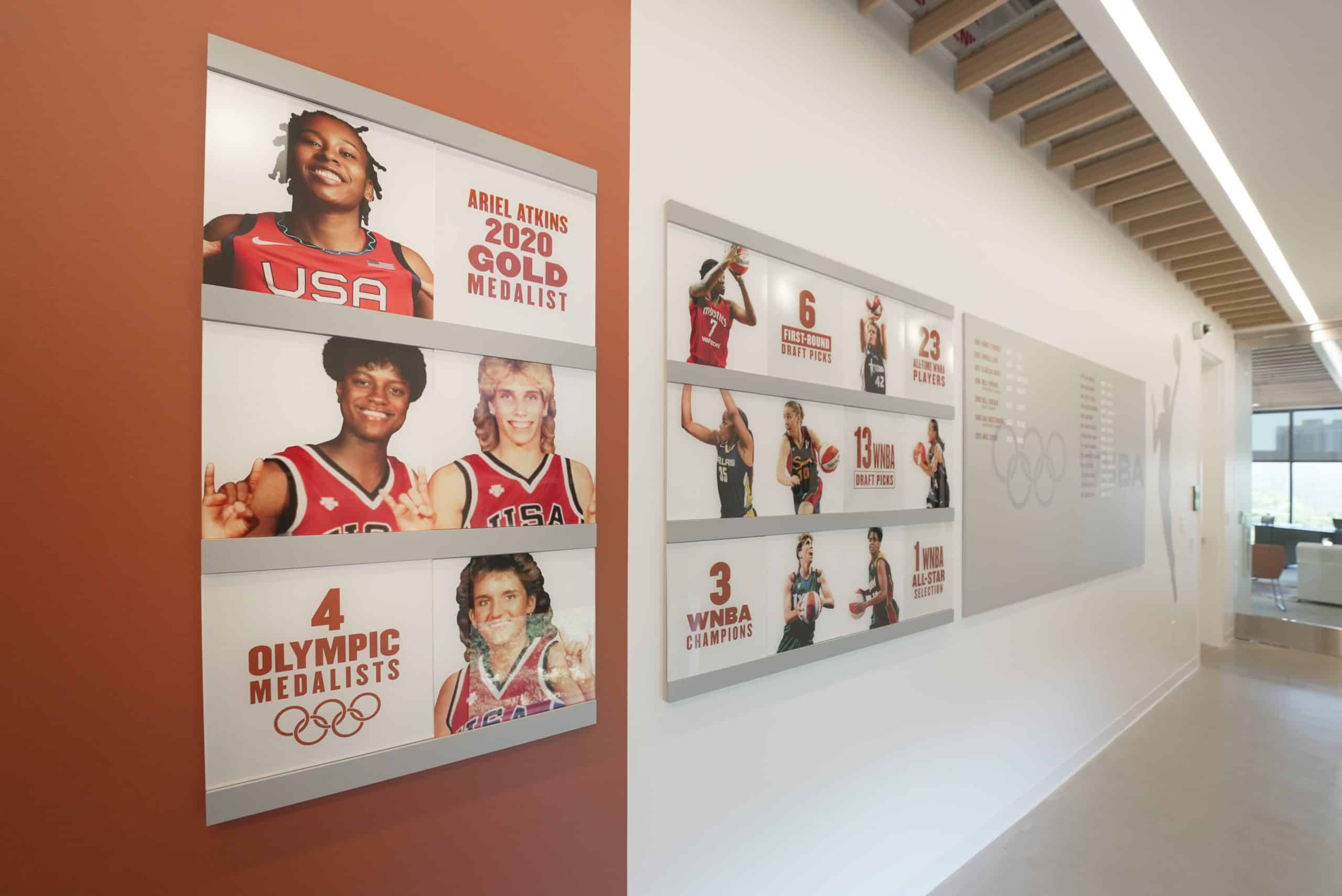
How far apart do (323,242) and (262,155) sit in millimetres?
147

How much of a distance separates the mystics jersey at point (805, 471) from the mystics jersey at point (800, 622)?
0.65 feet

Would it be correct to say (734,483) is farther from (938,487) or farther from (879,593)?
(938,487)

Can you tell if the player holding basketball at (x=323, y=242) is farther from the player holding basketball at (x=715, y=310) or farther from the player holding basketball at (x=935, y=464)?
the player holding basketball at (x=935, y=464)

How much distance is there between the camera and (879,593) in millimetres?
2057

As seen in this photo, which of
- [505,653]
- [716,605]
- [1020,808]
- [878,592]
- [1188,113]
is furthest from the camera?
[1020,808]

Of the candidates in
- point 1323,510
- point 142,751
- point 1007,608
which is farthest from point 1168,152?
point 1323,510

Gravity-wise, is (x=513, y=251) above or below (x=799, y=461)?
above

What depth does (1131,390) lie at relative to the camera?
396 centimetres

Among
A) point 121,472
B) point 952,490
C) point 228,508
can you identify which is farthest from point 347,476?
point 952,490

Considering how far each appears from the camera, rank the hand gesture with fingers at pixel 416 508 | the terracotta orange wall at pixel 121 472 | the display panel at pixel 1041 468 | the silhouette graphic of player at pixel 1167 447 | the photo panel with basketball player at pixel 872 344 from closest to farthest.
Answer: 1. the terracotta orange wall at pixel 121 472
2. the hand gesture with fingers at pixel 416 508
3. the photo panel with basketball player at pixel 872 344
4. the display panel at pixel 1041 468
5. the silhouette graphic of player at pixel 1167 447

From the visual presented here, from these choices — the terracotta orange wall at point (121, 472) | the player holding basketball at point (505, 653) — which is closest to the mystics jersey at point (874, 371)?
the player holding basketball at point (505, 653)

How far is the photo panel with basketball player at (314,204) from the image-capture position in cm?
95

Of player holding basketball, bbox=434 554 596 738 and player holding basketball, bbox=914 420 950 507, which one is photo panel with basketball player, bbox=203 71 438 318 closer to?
player holding basketball, bbox=434 554 596 738

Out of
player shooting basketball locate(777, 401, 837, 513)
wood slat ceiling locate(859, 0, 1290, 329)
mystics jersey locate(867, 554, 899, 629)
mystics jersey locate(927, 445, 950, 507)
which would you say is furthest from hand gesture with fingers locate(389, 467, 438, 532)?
wood slat ceiling locate(859, 0, 1290, 329)
